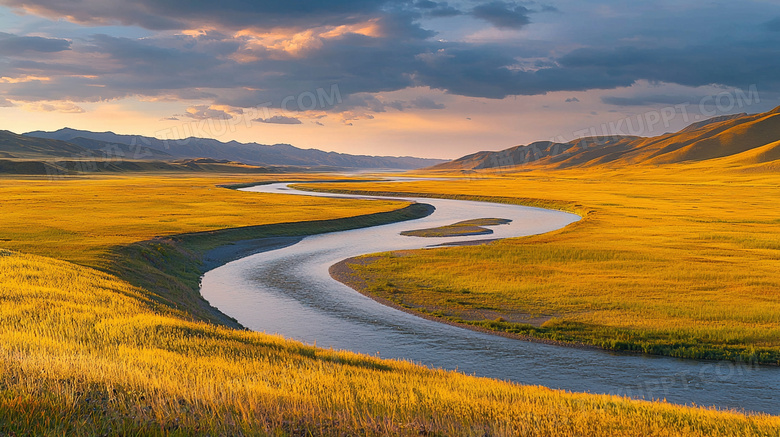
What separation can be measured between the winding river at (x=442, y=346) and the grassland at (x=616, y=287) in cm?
137

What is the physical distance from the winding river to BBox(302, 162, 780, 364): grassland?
1.37 metres

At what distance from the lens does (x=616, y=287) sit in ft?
96.7

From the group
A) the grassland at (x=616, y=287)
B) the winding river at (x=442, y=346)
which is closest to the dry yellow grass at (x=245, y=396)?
the winding river at (x=442, y=346)

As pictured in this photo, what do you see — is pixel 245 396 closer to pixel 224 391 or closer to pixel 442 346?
pixel 224 391

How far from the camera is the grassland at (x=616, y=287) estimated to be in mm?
21812

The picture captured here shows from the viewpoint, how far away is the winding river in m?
17.2

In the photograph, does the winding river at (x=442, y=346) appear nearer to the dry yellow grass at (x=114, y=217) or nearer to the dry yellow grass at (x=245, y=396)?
the dry yellow grass at (x=245, y=396)

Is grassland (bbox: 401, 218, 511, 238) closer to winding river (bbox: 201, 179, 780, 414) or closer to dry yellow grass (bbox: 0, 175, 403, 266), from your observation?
dry yellow grass (bbox: 0, 175, 403, 266)

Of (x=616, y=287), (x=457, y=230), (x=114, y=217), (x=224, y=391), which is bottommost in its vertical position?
(x=616, y=287)

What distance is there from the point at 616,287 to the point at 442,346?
13.2 meters

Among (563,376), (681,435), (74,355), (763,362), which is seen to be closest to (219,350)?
(74,355)

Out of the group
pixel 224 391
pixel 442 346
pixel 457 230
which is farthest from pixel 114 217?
pixel 224 391

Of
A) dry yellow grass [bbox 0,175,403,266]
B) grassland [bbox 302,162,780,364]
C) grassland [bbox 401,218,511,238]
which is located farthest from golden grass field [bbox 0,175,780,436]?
grassland [bbox 401,218,511,238]

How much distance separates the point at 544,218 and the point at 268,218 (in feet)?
130
